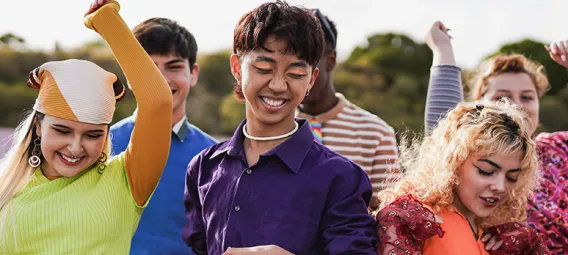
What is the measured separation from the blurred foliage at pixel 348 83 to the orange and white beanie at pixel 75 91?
410 inches

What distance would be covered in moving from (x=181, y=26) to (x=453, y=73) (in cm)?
139

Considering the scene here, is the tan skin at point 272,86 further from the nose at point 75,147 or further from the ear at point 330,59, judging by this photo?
the ear at point 330,59

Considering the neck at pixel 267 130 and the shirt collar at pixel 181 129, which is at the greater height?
the neck at pixel 267 130

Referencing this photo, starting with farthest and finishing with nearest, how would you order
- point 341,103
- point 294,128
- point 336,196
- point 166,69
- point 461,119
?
point 341,103, point 166,69, point 461,119, point 294,128, point 336,196

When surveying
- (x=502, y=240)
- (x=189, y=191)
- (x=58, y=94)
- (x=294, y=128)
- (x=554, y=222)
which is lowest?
(x=554, y=222)

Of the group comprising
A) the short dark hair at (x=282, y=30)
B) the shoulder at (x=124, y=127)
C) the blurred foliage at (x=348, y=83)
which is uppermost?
the short dark hair at (x=282, y=30)

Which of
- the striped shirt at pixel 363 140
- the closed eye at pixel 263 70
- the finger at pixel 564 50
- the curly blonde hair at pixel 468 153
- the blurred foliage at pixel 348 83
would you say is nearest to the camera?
the closed eye at pixel 263 70

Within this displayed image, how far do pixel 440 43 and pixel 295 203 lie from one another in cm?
143

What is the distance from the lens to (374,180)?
3766 mm

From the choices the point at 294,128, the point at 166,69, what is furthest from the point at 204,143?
the point at 294,128

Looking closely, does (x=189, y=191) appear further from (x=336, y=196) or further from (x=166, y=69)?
(x=166, y=69)

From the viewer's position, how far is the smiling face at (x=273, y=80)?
266 cm

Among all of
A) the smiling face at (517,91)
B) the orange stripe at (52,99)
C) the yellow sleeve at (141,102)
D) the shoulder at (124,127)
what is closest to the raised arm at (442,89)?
the smiling face at (517,91)

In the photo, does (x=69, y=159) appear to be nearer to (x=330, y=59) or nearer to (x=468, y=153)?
(x=468, y=153)
